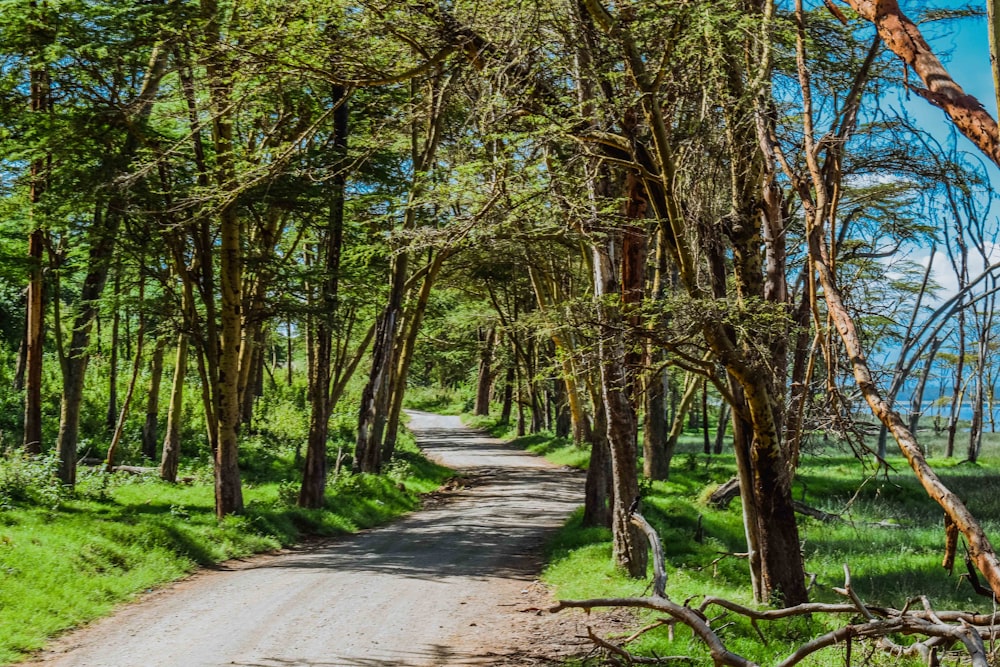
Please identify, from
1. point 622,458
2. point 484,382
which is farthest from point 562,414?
point 622,458

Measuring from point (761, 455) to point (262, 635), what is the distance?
16.8 ft

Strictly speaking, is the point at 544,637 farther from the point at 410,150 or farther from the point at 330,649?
the point at 410,150

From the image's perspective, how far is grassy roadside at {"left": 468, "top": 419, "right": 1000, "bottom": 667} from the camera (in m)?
7.85

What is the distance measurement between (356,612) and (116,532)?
377cm

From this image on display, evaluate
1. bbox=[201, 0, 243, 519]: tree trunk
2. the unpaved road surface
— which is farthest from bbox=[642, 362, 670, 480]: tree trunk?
bbox=[201, 0, 243, 519]: tree trunk

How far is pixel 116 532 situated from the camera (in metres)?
11.1

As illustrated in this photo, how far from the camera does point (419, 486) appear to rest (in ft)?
71.1

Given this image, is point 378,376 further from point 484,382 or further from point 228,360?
point 484,382

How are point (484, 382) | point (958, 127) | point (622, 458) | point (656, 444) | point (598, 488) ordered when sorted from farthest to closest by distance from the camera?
point (484, 382), point (656, 444), point (598, 488), point (622, 458), point (958, 127)

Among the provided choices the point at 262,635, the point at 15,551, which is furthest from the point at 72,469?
the point at 262,635

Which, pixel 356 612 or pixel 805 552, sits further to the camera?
pixel 805 552

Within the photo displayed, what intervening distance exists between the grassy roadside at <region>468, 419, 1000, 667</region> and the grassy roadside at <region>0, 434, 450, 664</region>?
4576mm

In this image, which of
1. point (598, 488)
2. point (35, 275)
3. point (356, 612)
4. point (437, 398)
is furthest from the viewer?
point (437, 398)

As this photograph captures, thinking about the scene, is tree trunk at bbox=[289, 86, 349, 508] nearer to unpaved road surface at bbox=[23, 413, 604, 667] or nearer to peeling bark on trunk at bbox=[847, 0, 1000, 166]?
unpaved road surface at bbox=[23, 413, 604, 667]
